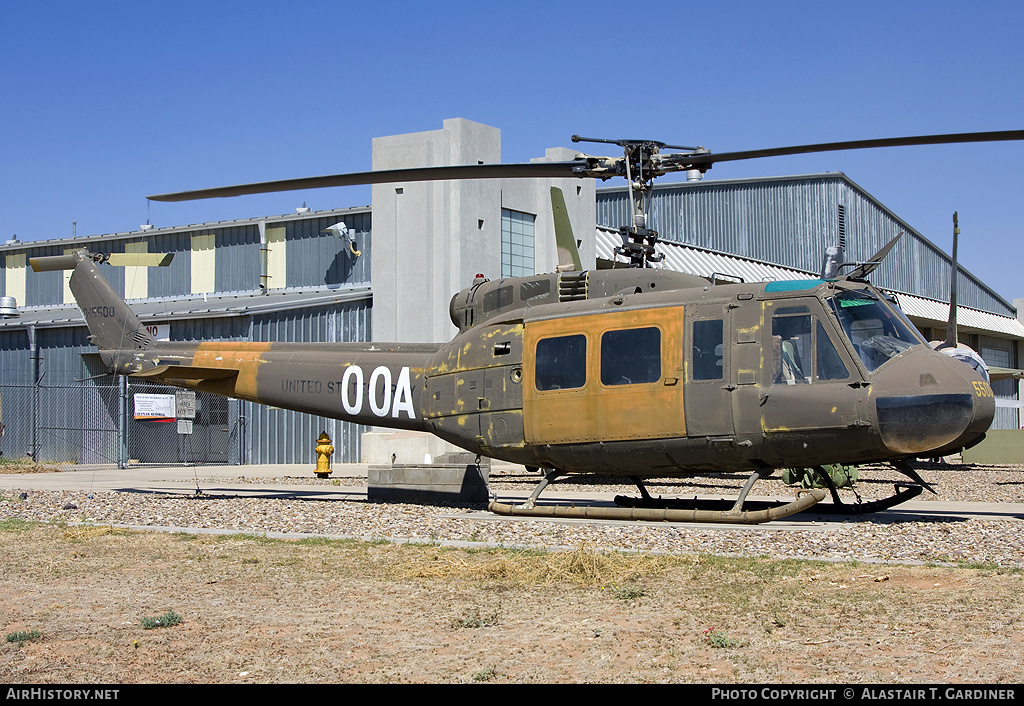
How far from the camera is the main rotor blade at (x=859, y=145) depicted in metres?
9.07

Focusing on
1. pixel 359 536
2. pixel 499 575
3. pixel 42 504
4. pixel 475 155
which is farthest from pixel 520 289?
pixel 475 155

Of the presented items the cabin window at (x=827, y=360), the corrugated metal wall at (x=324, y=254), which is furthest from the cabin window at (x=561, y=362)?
the corrugated metal wall at (x=324, y=254)

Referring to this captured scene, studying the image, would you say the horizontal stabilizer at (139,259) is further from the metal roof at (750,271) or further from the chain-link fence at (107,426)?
the metal roof at (750,271)

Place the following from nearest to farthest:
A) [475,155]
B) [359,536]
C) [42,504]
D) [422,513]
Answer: [359,536] < [422,513] < [42,504] < [475,155]

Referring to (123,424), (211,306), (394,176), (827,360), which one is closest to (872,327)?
(827,360)

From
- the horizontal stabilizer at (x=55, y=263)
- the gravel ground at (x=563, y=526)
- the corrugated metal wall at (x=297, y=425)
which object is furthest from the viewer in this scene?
the corrugated metal wall at (x=297, y=425)

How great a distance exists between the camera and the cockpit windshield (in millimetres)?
9859

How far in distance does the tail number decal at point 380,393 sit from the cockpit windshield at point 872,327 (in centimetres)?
608

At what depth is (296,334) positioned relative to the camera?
88.1 ft

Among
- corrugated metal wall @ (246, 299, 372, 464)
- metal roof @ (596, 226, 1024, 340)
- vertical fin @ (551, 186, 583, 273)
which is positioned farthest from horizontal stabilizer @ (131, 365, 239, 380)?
metal roof @ (596, 226, 1024, 340)

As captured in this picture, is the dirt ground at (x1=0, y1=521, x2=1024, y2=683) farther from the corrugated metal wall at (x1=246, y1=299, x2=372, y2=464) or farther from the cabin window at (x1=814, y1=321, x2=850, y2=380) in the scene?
the corrugated metal wall at (x1=246, y1=299, x2=372, y2=464)
